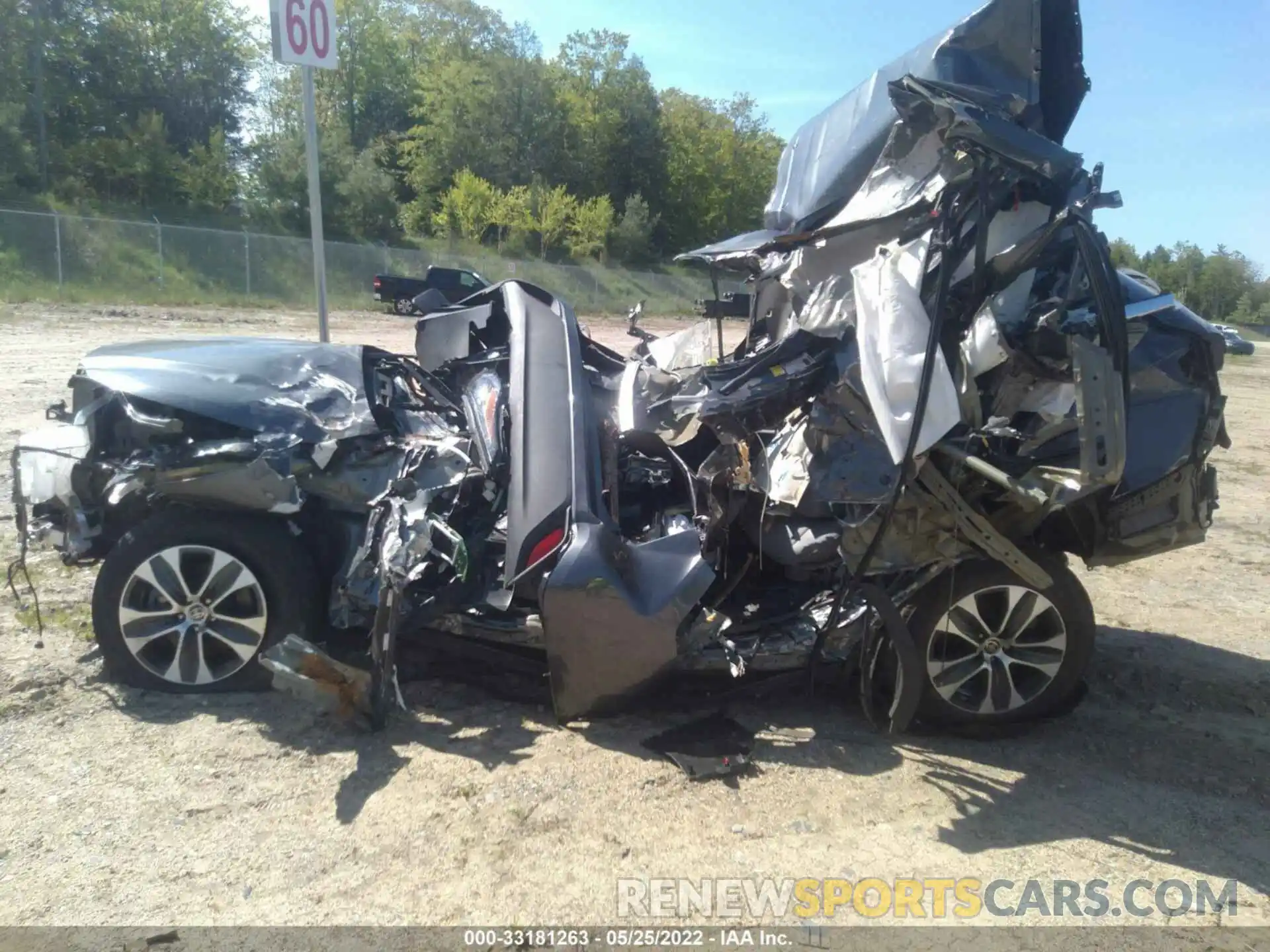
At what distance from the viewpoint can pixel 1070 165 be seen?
338cm

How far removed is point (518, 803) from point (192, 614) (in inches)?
64.1

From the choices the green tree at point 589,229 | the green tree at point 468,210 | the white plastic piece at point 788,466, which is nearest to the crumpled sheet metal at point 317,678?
the white plastic piece at point 788,466

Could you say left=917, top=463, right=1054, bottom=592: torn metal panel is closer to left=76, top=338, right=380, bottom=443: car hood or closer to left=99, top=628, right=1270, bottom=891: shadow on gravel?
left=99, top=628, right=1270, bottom=891: shadow on gravel

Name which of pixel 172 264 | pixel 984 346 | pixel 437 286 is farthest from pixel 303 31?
pixel 172 264

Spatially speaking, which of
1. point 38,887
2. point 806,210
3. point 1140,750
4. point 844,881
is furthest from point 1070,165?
point 38,887

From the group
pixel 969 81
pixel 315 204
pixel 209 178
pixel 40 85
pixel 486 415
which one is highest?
pixel 40 85

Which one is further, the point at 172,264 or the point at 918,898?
the point at 172,264

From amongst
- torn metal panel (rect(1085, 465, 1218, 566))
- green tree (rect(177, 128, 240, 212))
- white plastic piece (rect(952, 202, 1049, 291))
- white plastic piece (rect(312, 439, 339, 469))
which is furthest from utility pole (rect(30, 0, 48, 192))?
torn metal panel (rect(1085, 465, 1218, 566))

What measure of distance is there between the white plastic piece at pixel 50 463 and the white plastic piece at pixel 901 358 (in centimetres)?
336

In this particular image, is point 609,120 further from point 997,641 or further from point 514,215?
point 997,641

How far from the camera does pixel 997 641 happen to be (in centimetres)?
377

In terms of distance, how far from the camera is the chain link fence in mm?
21828

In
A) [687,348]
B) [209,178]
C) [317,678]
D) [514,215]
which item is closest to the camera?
[317,678]

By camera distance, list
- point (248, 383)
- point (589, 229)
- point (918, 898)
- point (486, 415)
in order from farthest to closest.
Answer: point (589, 229)
point (486, 415)
point (248, 383)
point (918, 898)
